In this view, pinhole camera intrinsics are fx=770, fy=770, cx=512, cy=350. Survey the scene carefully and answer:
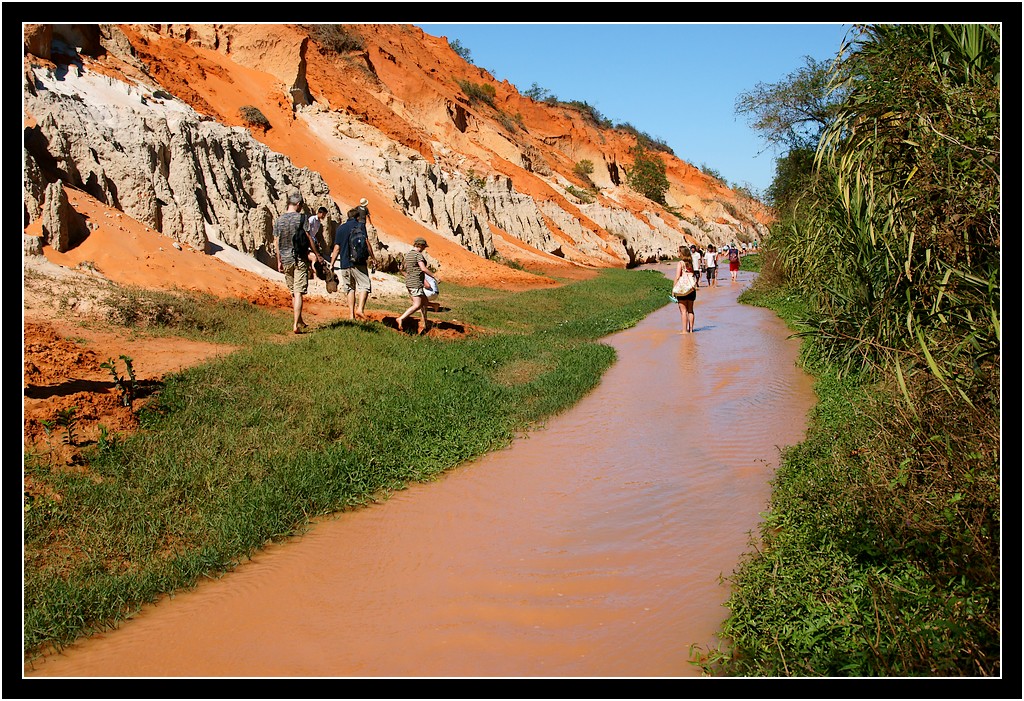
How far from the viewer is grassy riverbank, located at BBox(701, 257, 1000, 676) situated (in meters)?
3.60

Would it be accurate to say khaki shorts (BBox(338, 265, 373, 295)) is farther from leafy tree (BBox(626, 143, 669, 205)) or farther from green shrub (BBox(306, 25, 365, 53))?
leafy tree (BBox(626, 143, 669, 205))

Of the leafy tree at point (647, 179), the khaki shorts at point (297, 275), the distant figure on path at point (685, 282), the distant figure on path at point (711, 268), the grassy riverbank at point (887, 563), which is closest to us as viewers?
the grassy riverbank at point (887, 563)

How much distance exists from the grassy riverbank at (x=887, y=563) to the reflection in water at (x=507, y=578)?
0.37m

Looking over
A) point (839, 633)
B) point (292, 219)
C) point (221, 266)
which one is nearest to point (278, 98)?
point (221, 266)

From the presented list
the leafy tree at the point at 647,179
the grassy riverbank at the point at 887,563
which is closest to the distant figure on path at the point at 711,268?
the grassy riverbank at the point at 887,563

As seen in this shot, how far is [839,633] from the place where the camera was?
3.93m

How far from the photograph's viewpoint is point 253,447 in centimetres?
703

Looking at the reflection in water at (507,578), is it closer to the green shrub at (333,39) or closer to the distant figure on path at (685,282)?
the distant figure on path at (685,282)

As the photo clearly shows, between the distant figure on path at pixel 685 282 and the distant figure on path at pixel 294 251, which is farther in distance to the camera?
the distant figure on path at pixel 685 282

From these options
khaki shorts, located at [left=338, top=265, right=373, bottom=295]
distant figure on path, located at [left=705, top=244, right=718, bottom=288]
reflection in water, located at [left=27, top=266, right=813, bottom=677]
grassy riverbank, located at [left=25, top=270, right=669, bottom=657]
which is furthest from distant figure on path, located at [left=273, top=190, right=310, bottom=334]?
distant figure on path, located at [left=705, top=244, right=718, bottom=288]

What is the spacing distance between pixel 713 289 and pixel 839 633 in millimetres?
28079

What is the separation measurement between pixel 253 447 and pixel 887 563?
17.1ft

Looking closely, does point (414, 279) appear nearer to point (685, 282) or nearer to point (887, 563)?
point (685, 282)

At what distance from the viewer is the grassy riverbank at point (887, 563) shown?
3.60m
